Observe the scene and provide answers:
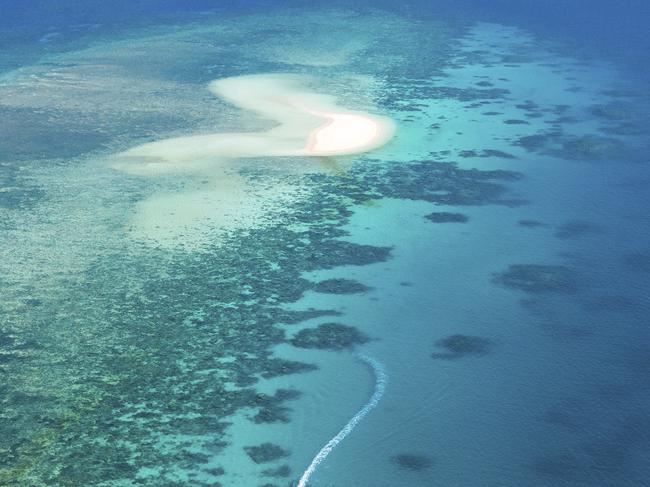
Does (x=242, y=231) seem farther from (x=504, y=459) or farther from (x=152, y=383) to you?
(x=504, y=459)

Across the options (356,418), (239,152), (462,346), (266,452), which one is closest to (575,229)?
(462,346)

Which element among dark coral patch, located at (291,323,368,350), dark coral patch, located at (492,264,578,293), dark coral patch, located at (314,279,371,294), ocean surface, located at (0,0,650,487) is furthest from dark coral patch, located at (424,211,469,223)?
dark coral patch, located at (291,323,368,350)

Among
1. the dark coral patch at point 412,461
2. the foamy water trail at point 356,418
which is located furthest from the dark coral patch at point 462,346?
the dark coral patch at point 412,461

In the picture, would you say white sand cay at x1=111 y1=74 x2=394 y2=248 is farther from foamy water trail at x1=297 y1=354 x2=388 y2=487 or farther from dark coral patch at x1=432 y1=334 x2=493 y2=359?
dark coral patch at x1=432 y1=334 x2=493 y2=359

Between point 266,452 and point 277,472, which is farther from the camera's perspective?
point 266,452

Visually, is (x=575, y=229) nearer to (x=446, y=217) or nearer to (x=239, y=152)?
(x=446, y=217)

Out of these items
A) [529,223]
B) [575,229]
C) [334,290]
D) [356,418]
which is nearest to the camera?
[356,418]

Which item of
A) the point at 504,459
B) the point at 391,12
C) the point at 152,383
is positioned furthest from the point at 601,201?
the point at 391,12

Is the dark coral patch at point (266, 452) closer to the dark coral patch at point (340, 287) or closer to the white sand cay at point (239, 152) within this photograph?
the dark coral patch at point (340, 287)
